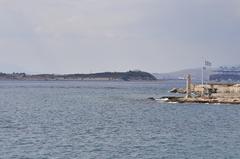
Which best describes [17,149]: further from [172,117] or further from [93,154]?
[172,117]

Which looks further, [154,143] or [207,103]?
[207,103]

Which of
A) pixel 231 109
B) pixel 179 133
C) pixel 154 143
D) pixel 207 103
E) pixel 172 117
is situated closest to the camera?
pixel 154 143

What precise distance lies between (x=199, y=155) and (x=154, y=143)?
6476 millimetres

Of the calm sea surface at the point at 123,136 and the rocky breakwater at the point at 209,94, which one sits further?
the rocky breakwater at the point at 209,94

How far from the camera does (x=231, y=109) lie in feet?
277

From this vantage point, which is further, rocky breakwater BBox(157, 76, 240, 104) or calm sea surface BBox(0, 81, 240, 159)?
rocky breakwater BBox(157, 76, 240, 104)

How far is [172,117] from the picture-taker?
71.6 meters

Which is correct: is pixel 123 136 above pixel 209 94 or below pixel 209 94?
below

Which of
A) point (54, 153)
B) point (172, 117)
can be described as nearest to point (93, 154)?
point (54, 153)

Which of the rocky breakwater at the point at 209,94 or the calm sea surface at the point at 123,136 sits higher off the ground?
the rocky breakwater at the point at 209,94

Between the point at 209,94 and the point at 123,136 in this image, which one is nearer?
the point at 123,136

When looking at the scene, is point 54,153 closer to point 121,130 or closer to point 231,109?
Result: point 121,130

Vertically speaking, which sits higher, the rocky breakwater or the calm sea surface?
the rocky breakwater

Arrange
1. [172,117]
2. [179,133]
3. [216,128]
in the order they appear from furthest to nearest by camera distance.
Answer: [172,117]
[216,128]
[179,133]
